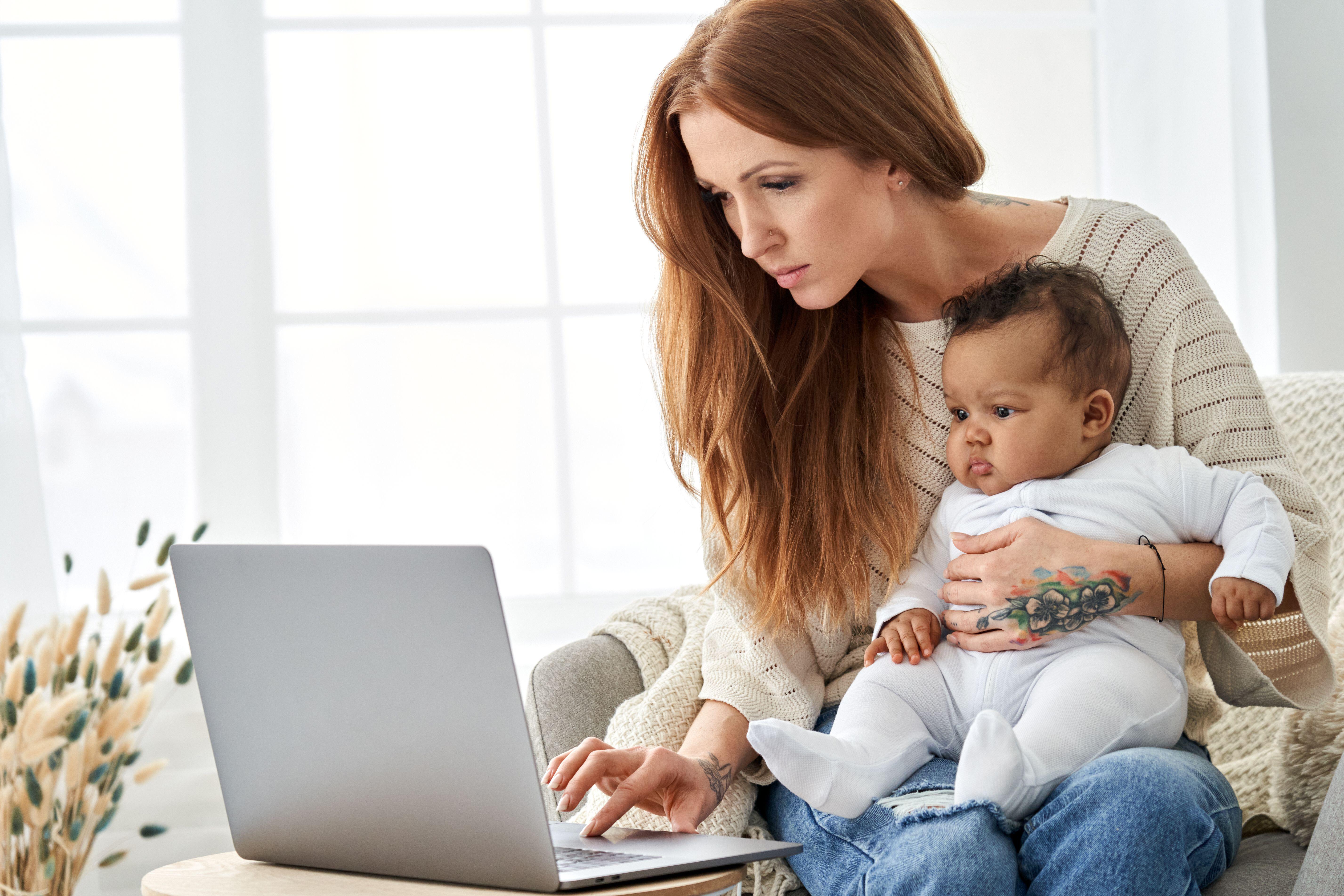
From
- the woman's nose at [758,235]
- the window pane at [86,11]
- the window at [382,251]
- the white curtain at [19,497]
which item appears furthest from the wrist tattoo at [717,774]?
the window pane at [86,11]

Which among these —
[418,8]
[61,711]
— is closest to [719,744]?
[61,711]

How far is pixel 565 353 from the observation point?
243 centimetres

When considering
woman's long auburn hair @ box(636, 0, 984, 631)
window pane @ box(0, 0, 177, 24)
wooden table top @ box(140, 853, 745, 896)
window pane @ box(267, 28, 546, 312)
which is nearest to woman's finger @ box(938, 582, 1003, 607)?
woman's long auburn hair @ box(636, 0, 984, 631)

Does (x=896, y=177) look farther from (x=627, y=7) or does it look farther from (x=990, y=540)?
(x=627, y=7)

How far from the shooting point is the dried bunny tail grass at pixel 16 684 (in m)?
1.46

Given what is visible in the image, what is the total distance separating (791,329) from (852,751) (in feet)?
1.93

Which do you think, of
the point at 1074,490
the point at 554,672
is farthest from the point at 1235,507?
the point at 554,672

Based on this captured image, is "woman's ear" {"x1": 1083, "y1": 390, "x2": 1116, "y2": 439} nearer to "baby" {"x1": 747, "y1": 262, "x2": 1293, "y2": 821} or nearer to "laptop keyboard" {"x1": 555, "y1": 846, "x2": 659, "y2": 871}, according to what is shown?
"baby" {"x1": 747, "y1": 262, "x2": 1293, "y2": 821}

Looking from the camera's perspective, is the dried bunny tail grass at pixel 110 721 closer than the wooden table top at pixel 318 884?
No

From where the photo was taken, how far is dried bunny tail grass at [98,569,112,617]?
5.13ft

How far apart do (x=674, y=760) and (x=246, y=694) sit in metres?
0.41

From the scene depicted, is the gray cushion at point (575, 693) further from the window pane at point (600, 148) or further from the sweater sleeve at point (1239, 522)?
the window pane at point (600, 148)

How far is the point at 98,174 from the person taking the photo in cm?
230

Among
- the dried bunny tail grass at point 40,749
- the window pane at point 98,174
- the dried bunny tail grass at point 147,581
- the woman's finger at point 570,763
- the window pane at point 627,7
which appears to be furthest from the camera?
the window pane at point 627,7
